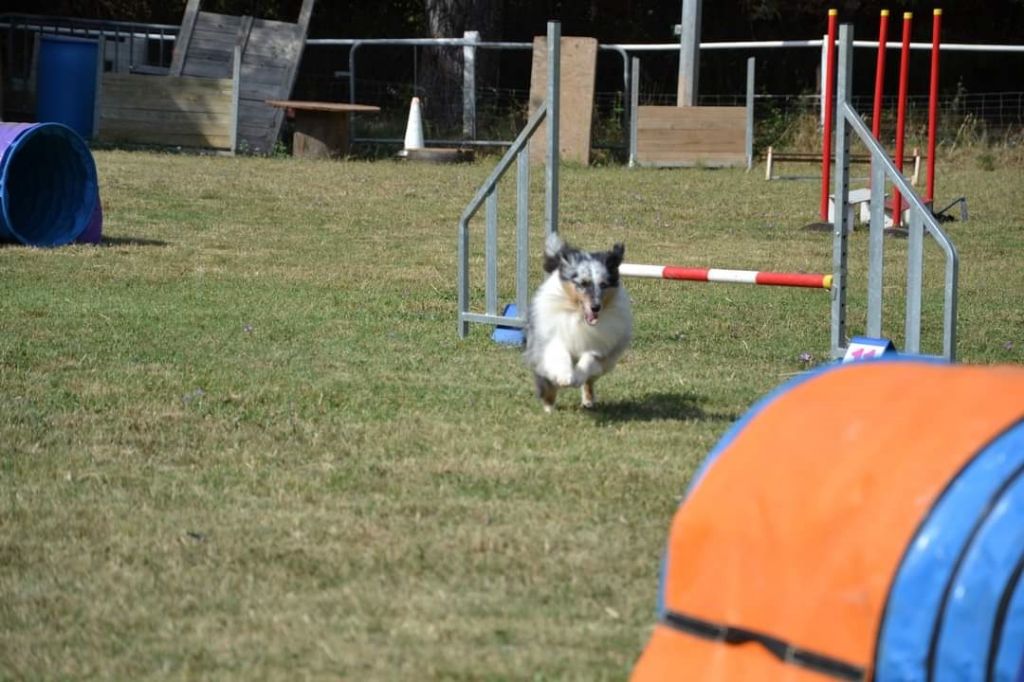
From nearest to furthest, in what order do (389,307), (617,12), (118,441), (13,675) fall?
(13,675)
(118,441)
(389,307)
(617,12)

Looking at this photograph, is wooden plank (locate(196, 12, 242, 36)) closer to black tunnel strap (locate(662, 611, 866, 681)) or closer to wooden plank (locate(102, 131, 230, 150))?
wooden plank (locate(102, 131, 230, 150))

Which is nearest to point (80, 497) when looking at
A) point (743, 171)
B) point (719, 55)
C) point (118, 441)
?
point (118, 441)

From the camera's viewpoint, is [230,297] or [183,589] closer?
[183,589]

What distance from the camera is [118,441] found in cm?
603

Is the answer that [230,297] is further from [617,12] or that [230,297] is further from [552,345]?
[617,12]

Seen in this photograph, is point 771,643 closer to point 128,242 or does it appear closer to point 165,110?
point 128,242

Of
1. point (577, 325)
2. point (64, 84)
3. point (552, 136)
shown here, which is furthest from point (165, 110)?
point (577, 325)

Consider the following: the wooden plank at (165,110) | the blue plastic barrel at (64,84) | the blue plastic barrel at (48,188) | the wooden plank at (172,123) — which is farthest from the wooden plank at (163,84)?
the blue plastic barrel at (48,188)

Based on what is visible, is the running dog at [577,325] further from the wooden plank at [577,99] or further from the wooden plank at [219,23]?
the wooden plank at [219,23]

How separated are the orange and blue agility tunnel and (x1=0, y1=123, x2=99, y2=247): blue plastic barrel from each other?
9.88 m

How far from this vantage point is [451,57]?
84.8ft

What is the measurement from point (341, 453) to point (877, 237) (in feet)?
10.1

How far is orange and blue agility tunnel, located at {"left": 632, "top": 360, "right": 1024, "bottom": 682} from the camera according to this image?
2725 millimetres

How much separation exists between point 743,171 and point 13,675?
18590mm
